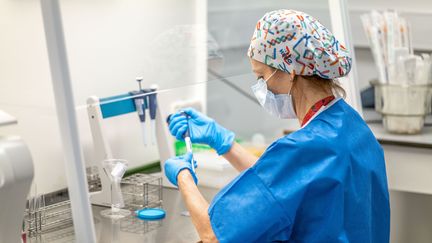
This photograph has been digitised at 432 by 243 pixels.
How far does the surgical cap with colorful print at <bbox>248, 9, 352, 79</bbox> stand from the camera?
1.50m

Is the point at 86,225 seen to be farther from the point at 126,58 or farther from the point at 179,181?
the point at 126,58

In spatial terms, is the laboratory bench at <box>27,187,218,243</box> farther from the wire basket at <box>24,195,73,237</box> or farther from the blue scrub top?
the blue scrub top

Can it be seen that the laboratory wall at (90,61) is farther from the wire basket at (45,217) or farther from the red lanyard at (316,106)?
the red lanyard at (316,106)

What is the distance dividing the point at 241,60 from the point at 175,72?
38cm

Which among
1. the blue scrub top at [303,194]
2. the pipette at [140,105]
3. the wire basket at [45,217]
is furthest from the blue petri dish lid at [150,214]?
the blue scrub top at [303,194]

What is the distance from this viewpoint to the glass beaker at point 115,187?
1886mm

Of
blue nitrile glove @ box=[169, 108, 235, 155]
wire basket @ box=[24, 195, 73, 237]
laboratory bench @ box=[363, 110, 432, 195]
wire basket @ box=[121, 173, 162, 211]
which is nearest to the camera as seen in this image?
wire basket @ box=[24, 195, 73, 237]

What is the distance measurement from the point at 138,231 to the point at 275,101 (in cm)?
53

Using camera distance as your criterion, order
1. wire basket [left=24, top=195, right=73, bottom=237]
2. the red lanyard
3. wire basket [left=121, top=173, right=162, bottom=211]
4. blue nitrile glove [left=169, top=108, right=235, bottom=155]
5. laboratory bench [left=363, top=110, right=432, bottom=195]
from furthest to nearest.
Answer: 1. laboratory bench [left=363, top=110, right=432, bottom=195]
2. wire basket [left=121, top=173, right=162, bottom=211]
3. blue nitrile glove [left=169, top=108, right=235, bottom=155]
4. wire basket [left=24, top=195, right=73, bottom=237]
5. the red lanyard

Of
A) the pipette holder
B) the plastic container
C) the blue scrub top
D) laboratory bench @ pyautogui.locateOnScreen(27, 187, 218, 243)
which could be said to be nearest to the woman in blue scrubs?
the blue scrub top

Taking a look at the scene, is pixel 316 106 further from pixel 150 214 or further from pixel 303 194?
pixel 150 214

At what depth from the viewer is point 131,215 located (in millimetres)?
1899

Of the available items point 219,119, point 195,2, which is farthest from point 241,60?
point 219,119

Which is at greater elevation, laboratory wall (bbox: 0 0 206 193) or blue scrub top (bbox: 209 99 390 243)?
laboratory wall (bbox: 0 0 206 193)
